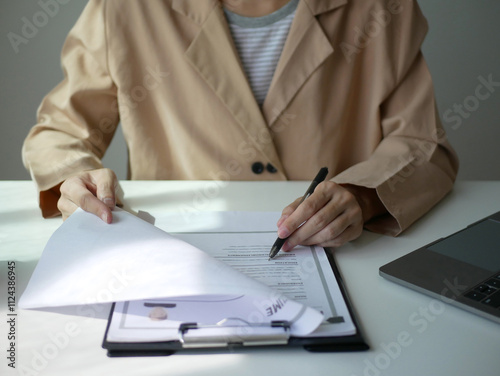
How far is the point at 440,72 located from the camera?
2.17m

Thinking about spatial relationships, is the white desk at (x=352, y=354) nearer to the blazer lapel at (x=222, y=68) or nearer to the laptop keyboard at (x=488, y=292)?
the laptop keyboard at (x=488, y=292)

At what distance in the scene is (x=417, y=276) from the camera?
2.19ft

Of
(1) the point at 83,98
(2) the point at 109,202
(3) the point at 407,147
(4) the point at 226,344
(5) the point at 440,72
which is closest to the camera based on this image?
(4) the point at 226,344

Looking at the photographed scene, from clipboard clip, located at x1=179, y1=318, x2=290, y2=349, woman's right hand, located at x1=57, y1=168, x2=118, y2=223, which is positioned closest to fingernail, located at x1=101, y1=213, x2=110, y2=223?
woman's right hand, located at x1=57, y1=168, x2=118, y2=223

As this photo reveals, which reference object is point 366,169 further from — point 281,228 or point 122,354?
point 122,354

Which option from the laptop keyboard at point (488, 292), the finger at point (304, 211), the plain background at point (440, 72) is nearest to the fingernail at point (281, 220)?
the finger at point (304, 211)

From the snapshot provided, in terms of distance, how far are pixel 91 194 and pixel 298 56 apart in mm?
580

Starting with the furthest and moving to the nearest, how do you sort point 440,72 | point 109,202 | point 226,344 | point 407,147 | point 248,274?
point 440,72
point 407,147
point 109,202
point 248,274
point 226,344

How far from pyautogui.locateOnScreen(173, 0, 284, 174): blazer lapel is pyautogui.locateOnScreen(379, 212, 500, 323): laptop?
1.62ft

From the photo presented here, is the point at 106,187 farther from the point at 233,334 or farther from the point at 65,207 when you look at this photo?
the point at 233,334

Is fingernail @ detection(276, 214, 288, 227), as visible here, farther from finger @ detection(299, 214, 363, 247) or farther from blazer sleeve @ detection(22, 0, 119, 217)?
blazer sleeve @ detection(22, 0, 119, 217)

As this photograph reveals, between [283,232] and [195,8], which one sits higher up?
[195,8]

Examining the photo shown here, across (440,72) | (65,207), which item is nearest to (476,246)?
(65,207)

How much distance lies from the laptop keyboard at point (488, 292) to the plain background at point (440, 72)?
1.69 meters
